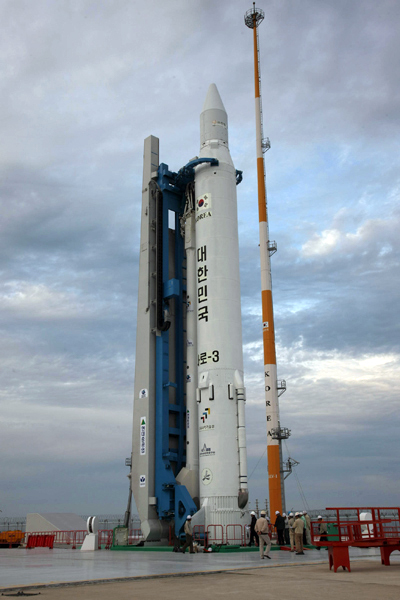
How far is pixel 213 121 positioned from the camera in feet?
89.7

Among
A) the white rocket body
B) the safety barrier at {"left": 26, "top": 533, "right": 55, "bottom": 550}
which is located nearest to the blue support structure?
the white rocket body

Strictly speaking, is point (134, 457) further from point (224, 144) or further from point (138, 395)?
point (224, 144)

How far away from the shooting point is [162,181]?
2772cm

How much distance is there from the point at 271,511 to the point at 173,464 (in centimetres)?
788

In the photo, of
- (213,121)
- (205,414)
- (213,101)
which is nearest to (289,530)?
(205,414)

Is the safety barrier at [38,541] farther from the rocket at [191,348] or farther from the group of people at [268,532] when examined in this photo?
the group of people at [268,532]

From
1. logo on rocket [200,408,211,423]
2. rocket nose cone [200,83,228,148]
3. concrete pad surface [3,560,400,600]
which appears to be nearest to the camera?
concrete pad surface [3,560,400,600]

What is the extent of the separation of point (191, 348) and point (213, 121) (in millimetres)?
10793

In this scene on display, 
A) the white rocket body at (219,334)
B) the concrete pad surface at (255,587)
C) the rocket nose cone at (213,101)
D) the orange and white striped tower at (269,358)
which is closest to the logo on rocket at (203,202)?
the white rocket body at (219,334)

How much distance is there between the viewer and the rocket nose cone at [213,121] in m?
27.1

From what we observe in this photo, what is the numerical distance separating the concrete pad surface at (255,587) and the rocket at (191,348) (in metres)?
10.3

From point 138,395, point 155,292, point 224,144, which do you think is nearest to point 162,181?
point 224,144

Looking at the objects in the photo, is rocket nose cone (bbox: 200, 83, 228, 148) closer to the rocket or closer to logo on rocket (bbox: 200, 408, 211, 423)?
the rocket

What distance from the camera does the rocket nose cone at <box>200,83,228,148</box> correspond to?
1069 inches
